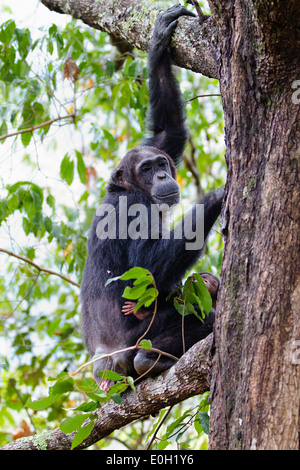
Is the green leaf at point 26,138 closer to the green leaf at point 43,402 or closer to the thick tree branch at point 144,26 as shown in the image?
the thick tree branch at point 144,26

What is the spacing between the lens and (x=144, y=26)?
4.43m

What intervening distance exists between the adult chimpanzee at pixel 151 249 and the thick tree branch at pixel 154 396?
23cm

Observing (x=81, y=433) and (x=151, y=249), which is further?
(x=151, y=249)

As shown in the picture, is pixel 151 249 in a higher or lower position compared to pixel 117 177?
lower

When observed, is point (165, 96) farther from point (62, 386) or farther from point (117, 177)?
point (62, 386)

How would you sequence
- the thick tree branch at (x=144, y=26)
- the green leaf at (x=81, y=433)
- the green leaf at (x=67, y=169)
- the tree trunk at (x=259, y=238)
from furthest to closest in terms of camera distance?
the green leaf at (x=67, y=169)
the thick tree branch at (x=144, y=26)
the green leaf at (x=81, y=433)
the tree trunk at (x=259, y=238)

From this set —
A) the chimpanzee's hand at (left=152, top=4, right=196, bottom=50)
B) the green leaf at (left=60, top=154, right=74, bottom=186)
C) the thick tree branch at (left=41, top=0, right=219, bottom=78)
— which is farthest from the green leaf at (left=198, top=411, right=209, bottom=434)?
the green leaf at (left=60, top=154, right=74, bottom=186)

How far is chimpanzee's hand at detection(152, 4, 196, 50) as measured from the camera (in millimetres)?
4113

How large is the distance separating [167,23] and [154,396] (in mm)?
2656

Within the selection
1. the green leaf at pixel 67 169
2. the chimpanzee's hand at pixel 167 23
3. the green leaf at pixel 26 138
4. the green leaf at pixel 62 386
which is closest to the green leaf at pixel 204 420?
the green leaf at pixel 62 386

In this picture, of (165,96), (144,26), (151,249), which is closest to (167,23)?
(144,26)

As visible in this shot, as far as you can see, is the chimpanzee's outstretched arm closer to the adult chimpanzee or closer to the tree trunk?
the adult chimpanzee

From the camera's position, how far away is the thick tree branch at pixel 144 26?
3744mm
